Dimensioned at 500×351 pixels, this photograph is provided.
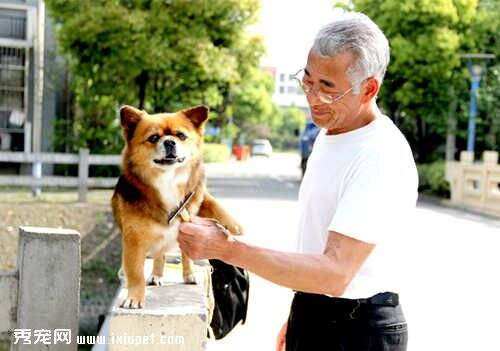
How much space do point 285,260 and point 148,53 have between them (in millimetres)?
14067

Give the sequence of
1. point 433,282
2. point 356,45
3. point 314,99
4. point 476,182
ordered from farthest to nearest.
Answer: point 476,182
point 433,282
point 314,99
point 356,45

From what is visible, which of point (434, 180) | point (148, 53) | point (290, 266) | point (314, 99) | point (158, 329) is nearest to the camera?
point (290, 266)

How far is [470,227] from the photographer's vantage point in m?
14.1

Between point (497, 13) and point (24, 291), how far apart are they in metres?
20.6

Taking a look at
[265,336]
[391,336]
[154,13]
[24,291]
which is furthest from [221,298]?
[154,13]

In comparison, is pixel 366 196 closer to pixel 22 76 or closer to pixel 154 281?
pixel 154 281

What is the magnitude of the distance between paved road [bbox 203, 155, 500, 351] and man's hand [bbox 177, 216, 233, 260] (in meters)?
0.17

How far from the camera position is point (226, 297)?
3.31 m

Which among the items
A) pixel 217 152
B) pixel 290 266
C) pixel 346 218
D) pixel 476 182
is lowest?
pixel 217 152

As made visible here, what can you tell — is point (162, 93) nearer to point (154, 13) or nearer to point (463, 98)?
point (154, 13)

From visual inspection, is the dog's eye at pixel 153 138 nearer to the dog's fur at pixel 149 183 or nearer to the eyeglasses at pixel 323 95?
the dog's fur at pixel 149 183

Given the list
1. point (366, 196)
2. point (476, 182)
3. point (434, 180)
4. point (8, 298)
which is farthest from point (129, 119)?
point (434, 180)

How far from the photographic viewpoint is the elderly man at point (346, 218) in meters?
1.76

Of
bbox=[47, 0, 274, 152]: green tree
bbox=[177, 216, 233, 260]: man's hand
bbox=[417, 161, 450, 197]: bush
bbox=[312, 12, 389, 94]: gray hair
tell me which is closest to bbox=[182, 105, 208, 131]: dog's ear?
bbox=[312, 12, 389, 94]: gray hair
